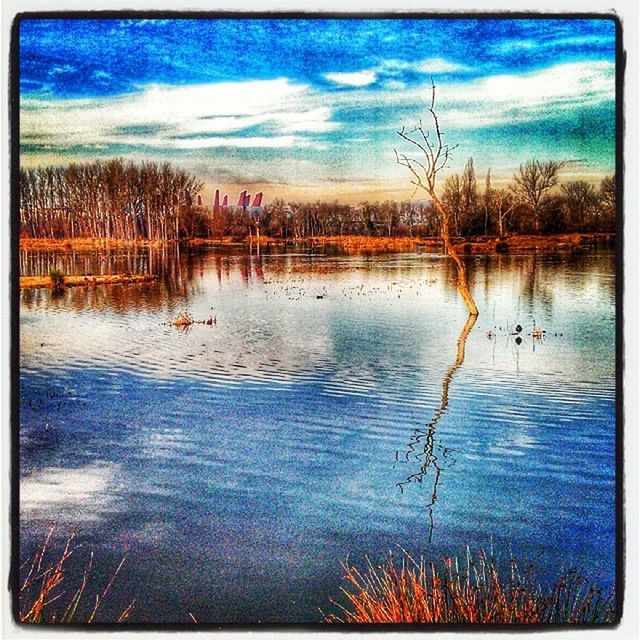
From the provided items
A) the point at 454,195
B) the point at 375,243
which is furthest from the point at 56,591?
the point at 454,195

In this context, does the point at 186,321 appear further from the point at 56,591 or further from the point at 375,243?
the point at 56,591

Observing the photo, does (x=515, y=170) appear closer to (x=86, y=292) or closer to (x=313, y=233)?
(x=313, y=233)

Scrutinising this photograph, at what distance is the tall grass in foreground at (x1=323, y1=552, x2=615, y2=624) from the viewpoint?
4.14m

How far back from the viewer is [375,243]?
469cm

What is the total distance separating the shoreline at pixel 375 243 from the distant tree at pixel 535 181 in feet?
0.61

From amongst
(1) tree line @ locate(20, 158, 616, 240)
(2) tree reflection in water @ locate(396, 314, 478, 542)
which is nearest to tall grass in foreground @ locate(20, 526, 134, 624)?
(2) tree reflection in water @ locate(396, 314, 478, 542)

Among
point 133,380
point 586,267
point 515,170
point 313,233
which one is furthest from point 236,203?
point 586,267

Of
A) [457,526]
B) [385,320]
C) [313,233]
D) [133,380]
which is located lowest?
[457,526]

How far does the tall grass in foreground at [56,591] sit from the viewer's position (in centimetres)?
416

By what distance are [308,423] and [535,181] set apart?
1693 millimetres

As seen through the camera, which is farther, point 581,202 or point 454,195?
point 454,195

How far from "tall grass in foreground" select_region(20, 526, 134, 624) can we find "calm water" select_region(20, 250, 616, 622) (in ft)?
0.22

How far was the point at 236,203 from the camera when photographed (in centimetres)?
457

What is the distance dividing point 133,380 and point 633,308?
2541 mm
